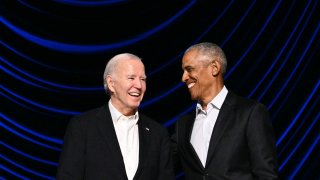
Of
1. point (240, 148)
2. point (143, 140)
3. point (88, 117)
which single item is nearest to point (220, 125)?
point (240, 148)

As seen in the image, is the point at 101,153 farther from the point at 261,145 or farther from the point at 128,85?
the point at 261,145

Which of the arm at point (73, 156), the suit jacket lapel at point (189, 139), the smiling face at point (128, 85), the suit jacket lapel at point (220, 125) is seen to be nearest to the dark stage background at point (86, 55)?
the suit jacket lapel at point (189, 139)

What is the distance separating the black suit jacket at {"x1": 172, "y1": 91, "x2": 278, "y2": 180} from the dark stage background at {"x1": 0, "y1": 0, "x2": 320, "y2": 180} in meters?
1.46

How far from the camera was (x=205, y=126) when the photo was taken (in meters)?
2.64

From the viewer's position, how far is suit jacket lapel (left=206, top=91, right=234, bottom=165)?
8.32 ft

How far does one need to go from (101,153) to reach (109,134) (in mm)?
Result: 98

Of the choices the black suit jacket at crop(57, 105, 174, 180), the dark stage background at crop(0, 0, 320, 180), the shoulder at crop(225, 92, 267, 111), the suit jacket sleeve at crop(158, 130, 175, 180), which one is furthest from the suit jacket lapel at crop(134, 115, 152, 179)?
the dark stage background at crop(0, 0, 320, 180)

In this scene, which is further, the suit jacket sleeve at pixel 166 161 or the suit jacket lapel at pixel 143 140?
the suit jacket sleeve at pixel 166 161

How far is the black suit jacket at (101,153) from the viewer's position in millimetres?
2471

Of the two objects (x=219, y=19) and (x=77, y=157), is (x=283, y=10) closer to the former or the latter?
(x=219, y=19)

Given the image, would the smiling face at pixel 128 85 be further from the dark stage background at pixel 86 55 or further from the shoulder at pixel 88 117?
the dark stage background at pixel 86 55

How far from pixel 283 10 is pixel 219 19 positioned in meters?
0.47

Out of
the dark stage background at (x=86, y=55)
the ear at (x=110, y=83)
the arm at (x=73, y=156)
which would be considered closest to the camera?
the arm at (x=73, y=156)

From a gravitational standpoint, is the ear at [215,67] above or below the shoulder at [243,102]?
above
